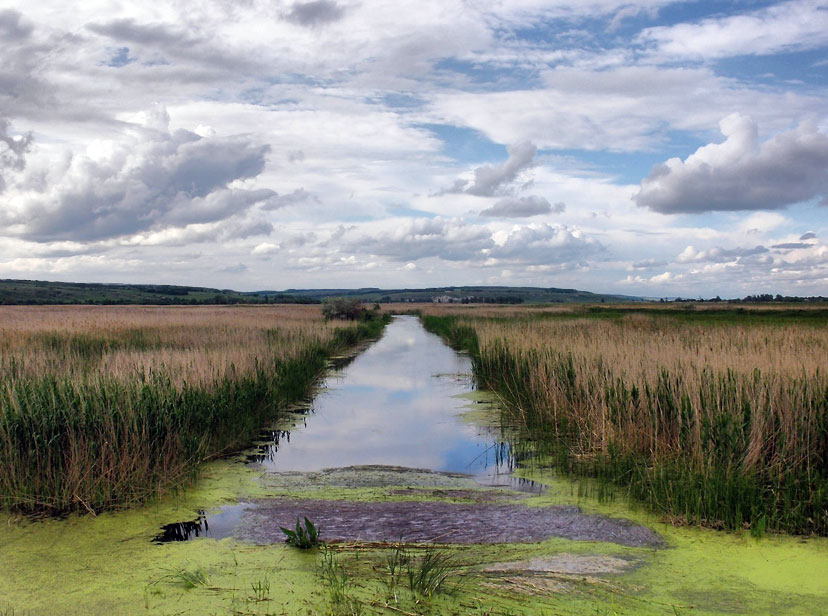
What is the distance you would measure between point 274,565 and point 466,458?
5.02m

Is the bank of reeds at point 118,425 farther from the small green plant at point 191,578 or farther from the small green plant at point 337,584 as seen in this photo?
the small green plant at point 337,584

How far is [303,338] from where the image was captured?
72.5ft

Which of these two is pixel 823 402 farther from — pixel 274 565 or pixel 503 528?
pixel 274 565

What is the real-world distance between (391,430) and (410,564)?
272 inches

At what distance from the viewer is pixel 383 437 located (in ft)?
36.8

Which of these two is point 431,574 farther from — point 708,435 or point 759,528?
point 708,435

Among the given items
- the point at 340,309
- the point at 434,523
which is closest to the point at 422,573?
the point at 434,523

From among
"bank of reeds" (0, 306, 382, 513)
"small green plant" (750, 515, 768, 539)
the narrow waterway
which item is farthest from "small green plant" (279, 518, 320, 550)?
"small green plant" (750, 515, 768, 539)

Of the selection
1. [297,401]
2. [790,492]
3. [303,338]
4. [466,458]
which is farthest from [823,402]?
[303,338]

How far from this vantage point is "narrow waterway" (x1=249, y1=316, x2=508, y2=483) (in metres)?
9.40

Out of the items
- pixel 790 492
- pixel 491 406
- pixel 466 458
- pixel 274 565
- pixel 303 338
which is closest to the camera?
pixel 274 565

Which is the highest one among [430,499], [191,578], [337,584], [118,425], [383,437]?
[118,425]

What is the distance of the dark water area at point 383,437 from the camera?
8.37 meters

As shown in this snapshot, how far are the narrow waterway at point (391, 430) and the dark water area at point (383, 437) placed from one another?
0.05 feet
